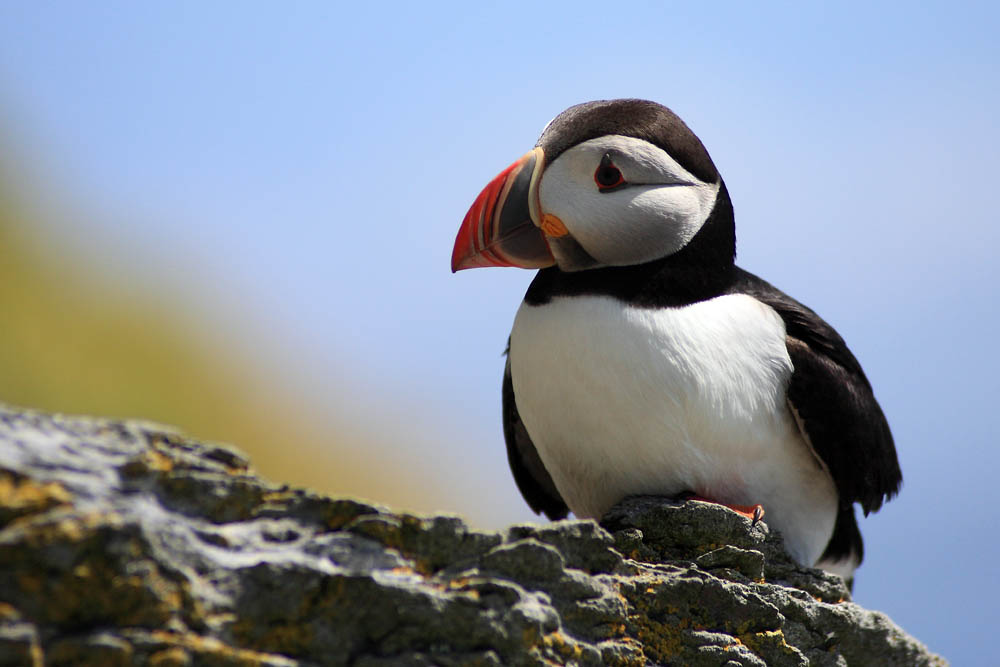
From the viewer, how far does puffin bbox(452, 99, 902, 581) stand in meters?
2.87

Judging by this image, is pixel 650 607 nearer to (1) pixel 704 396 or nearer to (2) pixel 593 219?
(1) pixel 704 396

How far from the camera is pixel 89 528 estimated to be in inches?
67.1

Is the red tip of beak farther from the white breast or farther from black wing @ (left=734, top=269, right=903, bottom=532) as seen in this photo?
black wing @ (left=734, top=269, right=903, bottom=532)

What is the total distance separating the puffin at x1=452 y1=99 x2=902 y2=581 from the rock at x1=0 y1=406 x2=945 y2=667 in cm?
44

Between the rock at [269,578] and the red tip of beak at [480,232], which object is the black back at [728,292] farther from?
the rock at [269,578]

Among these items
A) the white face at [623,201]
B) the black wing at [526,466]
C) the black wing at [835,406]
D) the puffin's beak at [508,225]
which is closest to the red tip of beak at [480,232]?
the puffin's beak at [508,225]

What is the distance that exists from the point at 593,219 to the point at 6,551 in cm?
184

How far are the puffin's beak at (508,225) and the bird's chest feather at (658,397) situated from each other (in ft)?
0.60

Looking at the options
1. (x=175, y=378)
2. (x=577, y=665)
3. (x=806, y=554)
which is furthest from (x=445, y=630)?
(x=175, y=378)

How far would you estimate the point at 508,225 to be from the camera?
9.91 ft

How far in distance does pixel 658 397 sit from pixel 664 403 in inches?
1.0

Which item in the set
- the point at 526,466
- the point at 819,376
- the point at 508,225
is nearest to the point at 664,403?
the point at 819,376

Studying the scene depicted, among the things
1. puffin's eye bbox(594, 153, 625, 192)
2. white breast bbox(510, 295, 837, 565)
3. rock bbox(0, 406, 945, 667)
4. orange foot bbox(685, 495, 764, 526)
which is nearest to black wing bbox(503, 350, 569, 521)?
white breast bbox(510, 295, 837, 565)

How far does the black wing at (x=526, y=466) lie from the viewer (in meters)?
3.64
